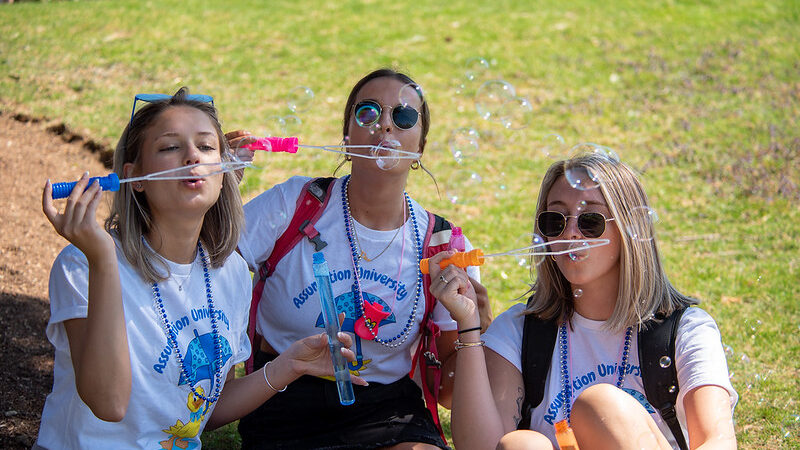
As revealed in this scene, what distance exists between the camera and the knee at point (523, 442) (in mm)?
2230

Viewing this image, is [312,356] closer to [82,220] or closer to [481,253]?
[481,253]

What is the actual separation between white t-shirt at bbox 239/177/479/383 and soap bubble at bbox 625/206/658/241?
67 cm

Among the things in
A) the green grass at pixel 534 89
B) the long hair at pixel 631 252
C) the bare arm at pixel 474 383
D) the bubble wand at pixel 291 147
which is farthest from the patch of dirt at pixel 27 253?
the long hair at pixel 631 252

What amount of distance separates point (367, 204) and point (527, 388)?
2.98ft

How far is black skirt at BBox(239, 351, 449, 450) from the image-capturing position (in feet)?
9.18

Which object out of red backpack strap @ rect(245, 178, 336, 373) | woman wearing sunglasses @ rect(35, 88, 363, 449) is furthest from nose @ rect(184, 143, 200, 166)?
red backpack strap @ rect(245, 178, 336, 373)

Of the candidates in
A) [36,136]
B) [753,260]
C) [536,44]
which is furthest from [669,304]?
[536,44]

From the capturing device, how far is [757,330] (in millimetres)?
4461

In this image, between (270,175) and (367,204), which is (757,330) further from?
(270,175)

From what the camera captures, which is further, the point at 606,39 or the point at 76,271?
the point at 606,39

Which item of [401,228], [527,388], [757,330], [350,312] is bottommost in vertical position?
[757,330]

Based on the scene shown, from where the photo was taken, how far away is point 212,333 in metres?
2.56

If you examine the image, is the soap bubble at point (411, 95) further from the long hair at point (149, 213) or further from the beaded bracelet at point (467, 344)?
the beaded bracelet at point (467, 344)

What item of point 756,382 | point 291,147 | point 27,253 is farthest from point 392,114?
point 27,253
